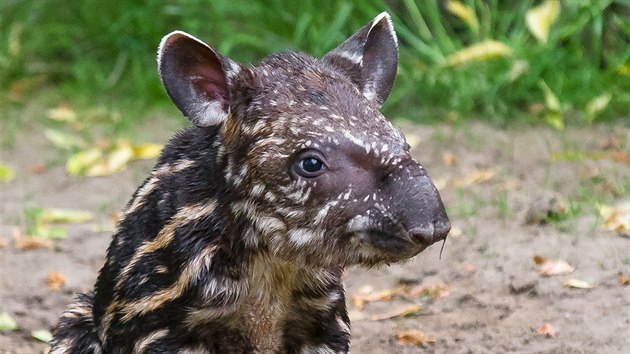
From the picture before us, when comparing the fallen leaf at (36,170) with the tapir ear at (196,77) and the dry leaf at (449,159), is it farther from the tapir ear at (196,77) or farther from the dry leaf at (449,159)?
the tapir ear at (196,77)

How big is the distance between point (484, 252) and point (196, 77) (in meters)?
2.33

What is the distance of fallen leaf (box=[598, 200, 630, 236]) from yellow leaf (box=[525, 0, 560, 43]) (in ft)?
6.90

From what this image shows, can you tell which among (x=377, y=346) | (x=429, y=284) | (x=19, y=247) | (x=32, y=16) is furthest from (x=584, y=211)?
(x=32, y=16)

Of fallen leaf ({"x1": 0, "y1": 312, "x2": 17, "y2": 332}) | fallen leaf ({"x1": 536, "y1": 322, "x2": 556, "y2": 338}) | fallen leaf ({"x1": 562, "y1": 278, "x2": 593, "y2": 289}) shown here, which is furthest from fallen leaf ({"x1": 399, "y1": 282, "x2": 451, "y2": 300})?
fallen leaf ({"x1": 0, "y1": 312, "x2": 17, "y2": 332})

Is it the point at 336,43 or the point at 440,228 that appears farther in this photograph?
the point at 336,43

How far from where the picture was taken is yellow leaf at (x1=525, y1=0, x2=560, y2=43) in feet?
24.8

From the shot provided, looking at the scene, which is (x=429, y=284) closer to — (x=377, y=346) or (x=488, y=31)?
(x=377, y=346)

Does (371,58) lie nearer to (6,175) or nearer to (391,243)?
(391,243)

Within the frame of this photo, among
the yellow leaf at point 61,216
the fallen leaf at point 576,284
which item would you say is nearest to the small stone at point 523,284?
the fallen leaf at point 576,284

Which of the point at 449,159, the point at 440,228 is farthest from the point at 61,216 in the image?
the point at 440,228

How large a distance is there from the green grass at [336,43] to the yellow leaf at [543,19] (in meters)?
0.08

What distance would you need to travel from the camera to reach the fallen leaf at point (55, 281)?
5.81 meters

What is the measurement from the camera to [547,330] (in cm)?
472

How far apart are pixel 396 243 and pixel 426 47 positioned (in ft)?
15.4
